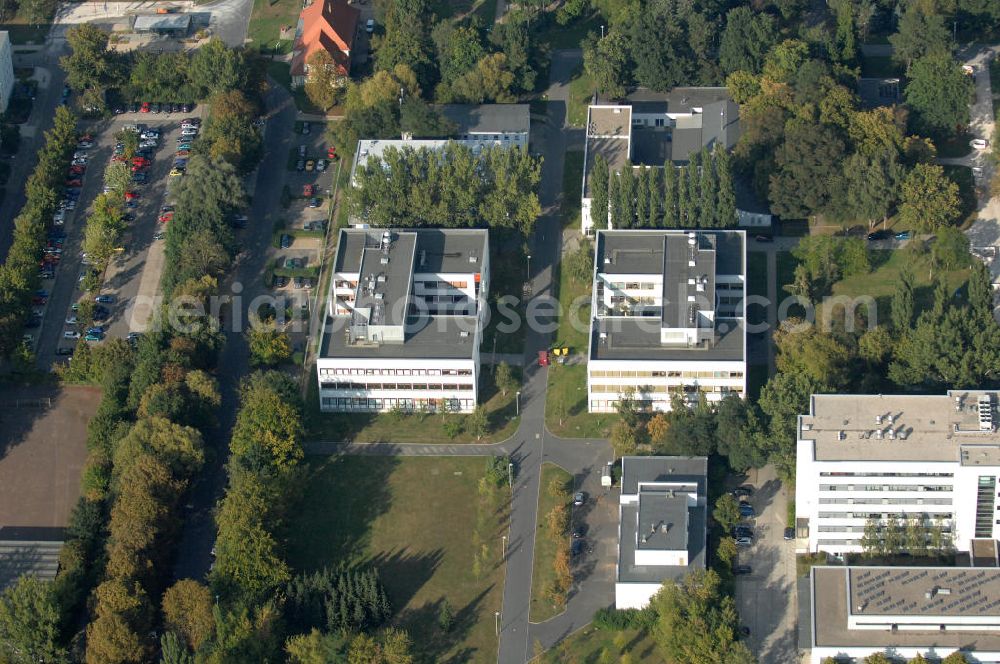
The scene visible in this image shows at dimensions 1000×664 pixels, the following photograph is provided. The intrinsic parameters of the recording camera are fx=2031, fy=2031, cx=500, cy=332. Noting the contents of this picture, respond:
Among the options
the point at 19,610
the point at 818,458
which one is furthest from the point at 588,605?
the point at 19,610

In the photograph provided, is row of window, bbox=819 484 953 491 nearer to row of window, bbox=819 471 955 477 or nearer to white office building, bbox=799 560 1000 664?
row of window, bbox=819 471 955 477

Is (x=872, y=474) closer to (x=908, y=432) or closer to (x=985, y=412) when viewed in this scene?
(x=908, y=432)

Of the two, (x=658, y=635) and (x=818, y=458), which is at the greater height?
(x=818, y=458)

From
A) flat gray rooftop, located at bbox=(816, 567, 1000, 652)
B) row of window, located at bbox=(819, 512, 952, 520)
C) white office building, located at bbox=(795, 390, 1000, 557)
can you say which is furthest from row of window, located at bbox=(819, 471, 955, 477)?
flat gray rooftop, located at bbox=(816, 567, 1000, 652)

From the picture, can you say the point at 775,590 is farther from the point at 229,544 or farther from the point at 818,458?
the point at 229,544

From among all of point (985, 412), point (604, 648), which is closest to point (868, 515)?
point (985, 412)

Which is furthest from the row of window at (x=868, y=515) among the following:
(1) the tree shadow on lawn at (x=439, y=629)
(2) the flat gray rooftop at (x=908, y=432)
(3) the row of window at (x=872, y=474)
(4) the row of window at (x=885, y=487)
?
→ (1) the tree shadow on lawn at (x=439, y=629)
